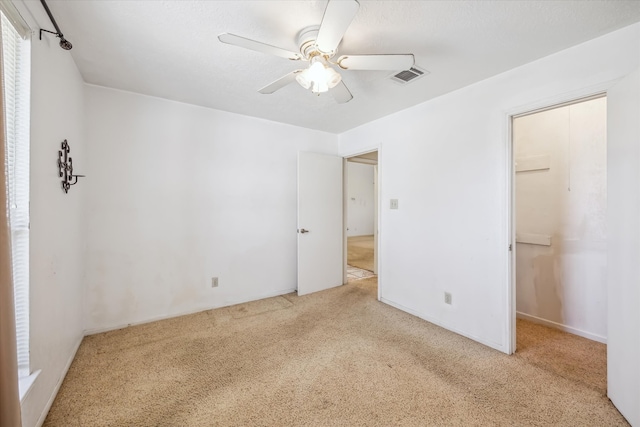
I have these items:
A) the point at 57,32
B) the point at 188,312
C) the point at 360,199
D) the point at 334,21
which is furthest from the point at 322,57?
the point at 360,199

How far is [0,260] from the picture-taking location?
0.89 meters

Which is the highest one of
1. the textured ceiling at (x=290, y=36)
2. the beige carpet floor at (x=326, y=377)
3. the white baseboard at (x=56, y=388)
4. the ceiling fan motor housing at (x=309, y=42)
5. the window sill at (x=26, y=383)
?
the textured ceiling at (x=290, y=36)

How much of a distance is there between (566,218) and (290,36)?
3051 mm

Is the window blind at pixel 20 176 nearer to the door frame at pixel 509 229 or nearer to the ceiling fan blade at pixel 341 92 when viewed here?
the ceiling fan blade at pixel 341 92

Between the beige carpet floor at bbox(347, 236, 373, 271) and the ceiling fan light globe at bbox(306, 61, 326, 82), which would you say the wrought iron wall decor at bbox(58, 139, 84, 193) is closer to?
the ceiling fan light globe at bbox(306, 61, 326, 82)

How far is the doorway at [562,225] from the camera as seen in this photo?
2412mm

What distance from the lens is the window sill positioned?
1302 millimetres

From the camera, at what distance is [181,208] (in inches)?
117

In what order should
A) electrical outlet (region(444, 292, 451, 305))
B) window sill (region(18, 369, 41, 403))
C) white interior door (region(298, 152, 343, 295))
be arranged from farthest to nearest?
white interior door (region(298, 152, 343, 295))
electrical outlet (region(444, 292, 451, 305))
window sill (region(18, 369, 41, 403))

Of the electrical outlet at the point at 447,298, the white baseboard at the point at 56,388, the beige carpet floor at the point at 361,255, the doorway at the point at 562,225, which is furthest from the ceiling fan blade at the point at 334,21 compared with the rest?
the beige carpet floor at the point at 361,255

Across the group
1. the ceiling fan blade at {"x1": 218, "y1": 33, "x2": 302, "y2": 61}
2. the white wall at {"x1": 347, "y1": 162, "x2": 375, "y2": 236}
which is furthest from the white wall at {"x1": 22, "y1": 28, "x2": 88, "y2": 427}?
the white wall at {"x1": 347, "y1": 162, "x2": 375, "y2": 236}

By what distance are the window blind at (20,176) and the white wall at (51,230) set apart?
32mm

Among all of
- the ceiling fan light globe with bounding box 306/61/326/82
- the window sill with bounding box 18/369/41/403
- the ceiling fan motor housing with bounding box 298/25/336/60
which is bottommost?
the window sill with bounding box 18/369/41/403

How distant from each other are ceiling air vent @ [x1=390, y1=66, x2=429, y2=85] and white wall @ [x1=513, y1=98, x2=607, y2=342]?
3.48 ft
